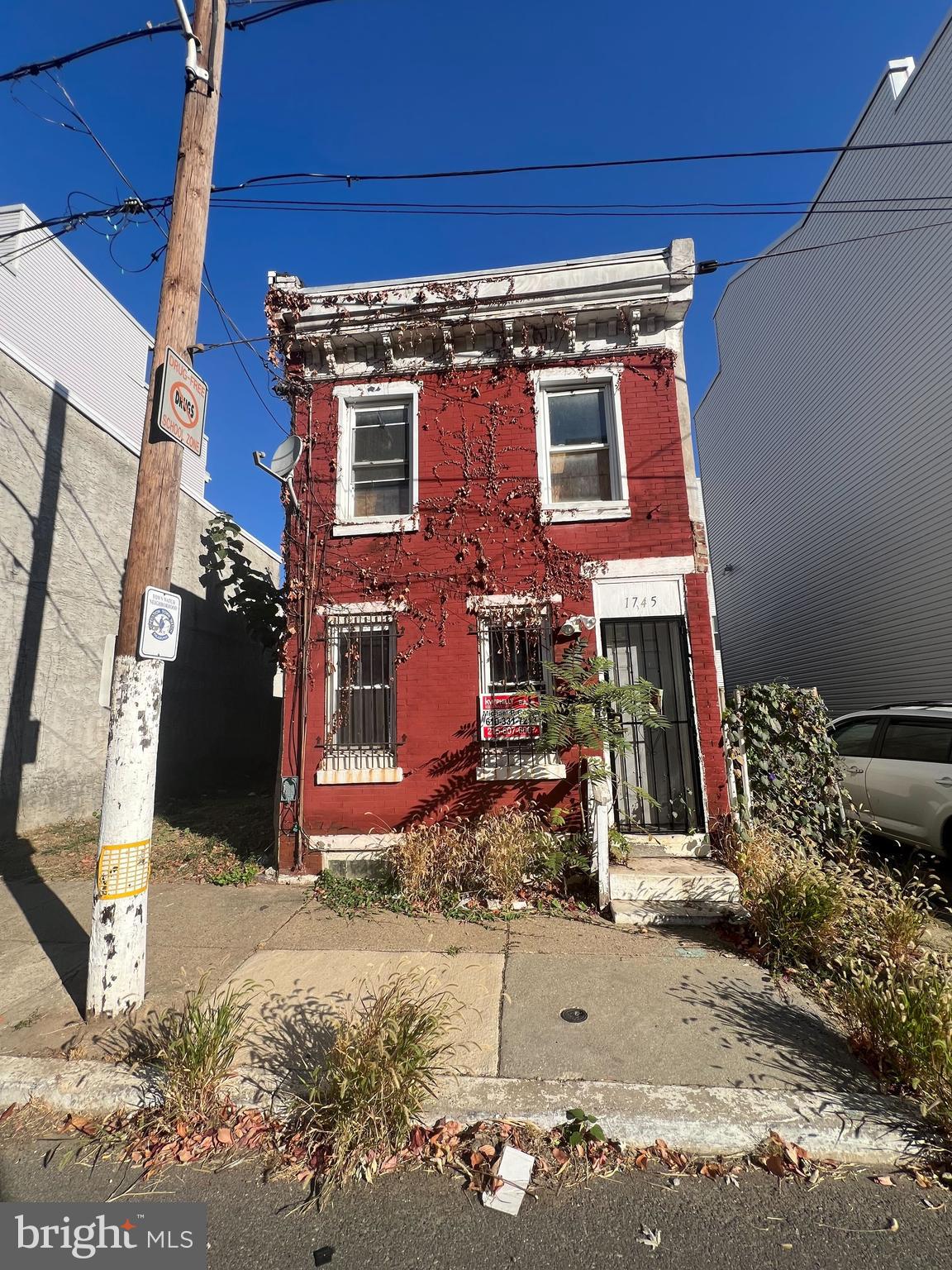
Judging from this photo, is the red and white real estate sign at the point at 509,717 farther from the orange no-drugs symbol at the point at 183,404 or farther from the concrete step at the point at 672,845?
the orange no-drugs symbol at the point at 183,404

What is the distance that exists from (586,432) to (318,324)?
3.74 meters

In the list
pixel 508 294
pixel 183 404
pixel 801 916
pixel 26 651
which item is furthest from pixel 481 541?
pixel 26 651

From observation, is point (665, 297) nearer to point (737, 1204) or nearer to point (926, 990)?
point (926, 990)

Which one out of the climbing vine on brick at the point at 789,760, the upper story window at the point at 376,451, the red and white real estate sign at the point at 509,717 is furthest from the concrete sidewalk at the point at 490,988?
the upper story window at the point at 376,451

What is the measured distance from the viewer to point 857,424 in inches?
521

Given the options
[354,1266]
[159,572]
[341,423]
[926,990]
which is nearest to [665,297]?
[341,423]

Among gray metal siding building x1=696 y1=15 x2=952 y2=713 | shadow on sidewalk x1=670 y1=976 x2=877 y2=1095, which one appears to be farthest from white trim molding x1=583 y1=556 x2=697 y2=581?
gray metal siding building x1=696 y1=15 x2=952 y2=713

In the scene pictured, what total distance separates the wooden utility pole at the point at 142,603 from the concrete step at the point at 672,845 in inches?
181

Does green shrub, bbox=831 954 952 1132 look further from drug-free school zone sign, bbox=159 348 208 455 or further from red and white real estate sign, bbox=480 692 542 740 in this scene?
drug-free school zone sign, bbox=159 348 208 455

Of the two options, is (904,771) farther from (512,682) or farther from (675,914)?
(512,682)

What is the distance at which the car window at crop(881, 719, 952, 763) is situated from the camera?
6.52m

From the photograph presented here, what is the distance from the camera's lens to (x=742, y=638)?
1872cm

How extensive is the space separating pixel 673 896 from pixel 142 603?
5.06 metres

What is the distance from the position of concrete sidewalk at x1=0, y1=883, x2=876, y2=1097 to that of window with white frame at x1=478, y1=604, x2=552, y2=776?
178 cm
